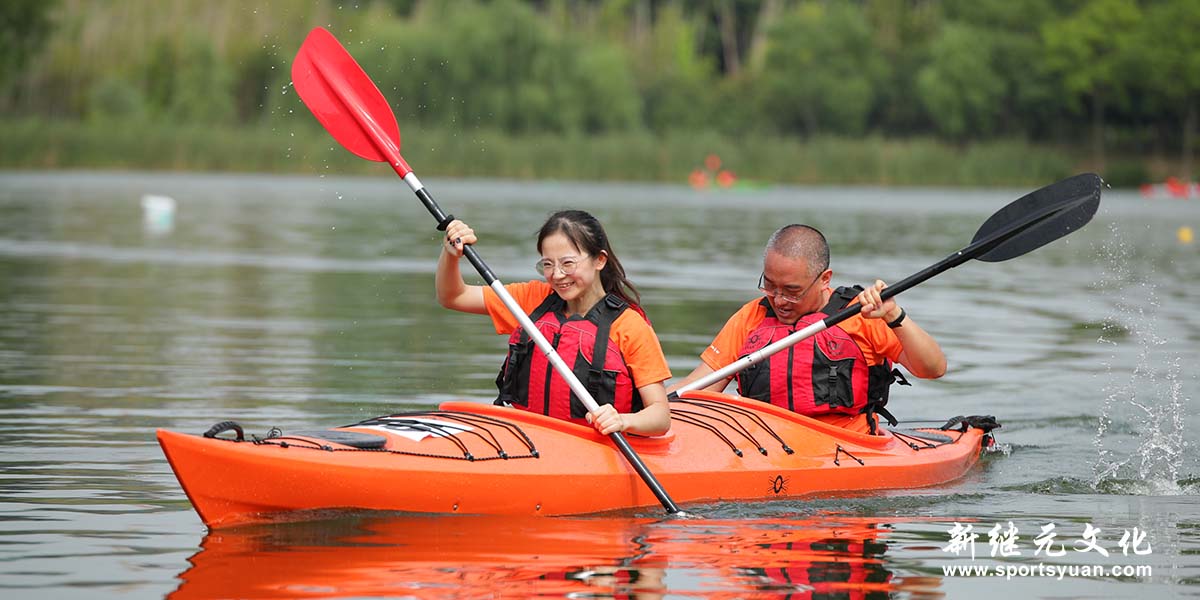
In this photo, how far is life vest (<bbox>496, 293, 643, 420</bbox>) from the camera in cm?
642

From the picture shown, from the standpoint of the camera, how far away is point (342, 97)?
25.1 ft

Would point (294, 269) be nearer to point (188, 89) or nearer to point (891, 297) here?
point (891, 297)

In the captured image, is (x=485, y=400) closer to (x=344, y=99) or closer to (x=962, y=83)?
(x=344, y=99)

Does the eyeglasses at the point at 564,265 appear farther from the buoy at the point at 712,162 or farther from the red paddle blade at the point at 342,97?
the buoy at the point at 712,162

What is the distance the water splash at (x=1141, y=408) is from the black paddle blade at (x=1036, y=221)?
110 cm

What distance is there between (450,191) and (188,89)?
1445 centimetres

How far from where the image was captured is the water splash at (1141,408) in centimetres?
790

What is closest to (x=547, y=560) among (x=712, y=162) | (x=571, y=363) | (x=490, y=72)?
(x=571, y=363)

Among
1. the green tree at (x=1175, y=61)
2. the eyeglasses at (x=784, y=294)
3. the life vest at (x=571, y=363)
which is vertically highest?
the green tree at (x=1175, y=61)

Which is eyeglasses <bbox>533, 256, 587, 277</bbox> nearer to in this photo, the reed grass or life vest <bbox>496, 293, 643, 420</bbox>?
life vest <bbox>496, 293, 643, 420</bbox>

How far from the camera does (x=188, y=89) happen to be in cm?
4912

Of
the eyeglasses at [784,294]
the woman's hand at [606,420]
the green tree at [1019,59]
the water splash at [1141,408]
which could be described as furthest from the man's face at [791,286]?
the green tree at [1019,59]

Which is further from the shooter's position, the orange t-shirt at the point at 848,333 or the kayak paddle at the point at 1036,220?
the kayak paddle at the point at 1036,220

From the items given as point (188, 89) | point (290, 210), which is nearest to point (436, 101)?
point (188, 89)
